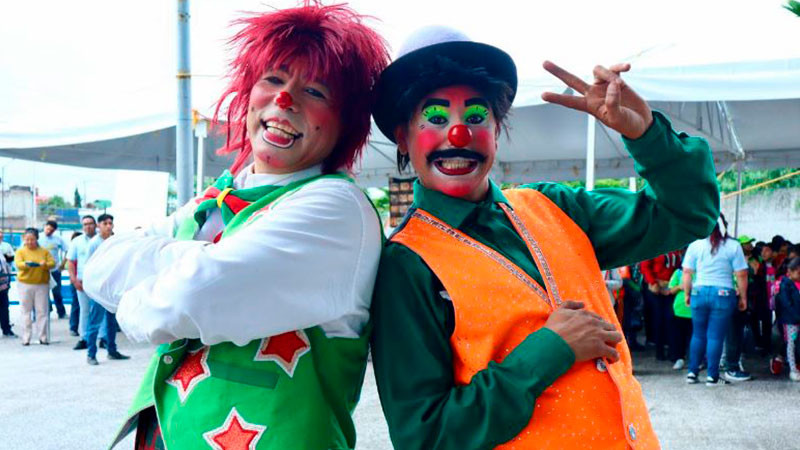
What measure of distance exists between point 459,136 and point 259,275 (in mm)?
502

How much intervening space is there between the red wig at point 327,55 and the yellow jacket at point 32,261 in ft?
24.1

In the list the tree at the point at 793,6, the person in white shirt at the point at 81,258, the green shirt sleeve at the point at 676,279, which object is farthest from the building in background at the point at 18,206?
the tree at the point at 793,6

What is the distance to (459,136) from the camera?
52.6 inches

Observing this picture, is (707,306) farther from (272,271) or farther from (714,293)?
(272,271)

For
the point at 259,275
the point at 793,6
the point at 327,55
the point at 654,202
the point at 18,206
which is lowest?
the point at 18,206

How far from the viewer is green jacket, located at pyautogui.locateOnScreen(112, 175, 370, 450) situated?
1.16 metres

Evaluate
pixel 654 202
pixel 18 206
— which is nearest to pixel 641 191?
pixel 654 202

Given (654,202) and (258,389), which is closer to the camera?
(258,389)

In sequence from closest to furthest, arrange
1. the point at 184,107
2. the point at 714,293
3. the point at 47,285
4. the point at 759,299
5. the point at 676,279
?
the point at 184,107 → the point at 714,293 → the point at 676,279 → the point at 759,299 → the point at 47,285

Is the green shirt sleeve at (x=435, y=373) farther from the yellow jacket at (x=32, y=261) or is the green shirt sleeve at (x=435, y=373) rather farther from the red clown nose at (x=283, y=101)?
the yellow jacket at (x=32, y=261)

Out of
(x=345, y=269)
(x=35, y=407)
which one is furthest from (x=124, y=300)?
(x=35, y=407)

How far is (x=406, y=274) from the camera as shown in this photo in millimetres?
1249

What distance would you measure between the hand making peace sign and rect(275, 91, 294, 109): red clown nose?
0.55 meters

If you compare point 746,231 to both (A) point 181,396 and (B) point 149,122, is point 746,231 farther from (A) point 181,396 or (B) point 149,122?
(A) point 181,396
